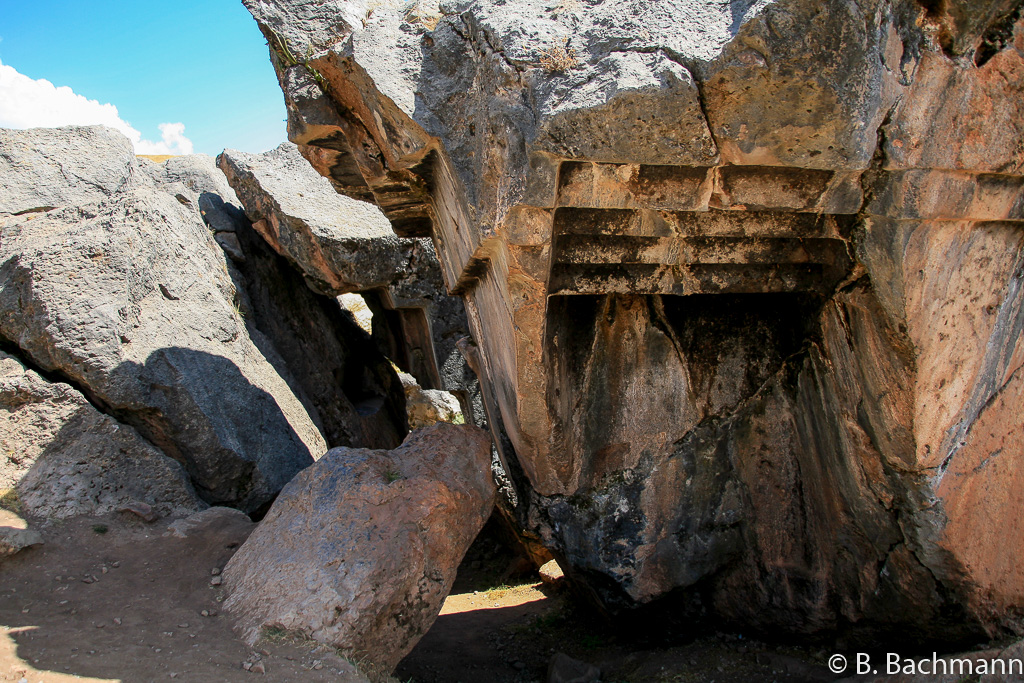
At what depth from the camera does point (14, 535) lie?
11.9ft

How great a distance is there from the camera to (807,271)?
11.5ft

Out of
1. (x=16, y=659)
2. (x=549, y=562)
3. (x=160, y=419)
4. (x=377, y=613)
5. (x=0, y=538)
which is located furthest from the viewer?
(x=549, y=562)

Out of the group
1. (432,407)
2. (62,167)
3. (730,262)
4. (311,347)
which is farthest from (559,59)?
(311,347)

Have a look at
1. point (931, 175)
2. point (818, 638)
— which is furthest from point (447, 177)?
point (818, 638)

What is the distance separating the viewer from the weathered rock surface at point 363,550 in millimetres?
3268

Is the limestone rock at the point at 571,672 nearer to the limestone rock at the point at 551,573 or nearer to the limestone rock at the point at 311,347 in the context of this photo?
the limestone rock at the point at 551,573

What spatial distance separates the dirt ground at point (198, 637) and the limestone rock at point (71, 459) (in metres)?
0.20

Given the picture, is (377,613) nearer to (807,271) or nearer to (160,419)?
(160,419)

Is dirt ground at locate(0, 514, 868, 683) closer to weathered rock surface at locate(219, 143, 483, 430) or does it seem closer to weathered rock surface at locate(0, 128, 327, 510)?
weathered rock surface at locate(0, 128, 327, 510)

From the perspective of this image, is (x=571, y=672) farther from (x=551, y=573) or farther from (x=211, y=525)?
(x=211, y=525)

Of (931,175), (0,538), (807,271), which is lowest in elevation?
(0,538)

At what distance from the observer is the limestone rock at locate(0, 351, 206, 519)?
4023 millimetres

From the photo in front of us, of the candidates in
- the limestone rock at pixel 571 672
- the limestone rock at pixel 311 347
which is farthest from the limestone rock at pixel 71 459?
the limestone rock at pixel 571 672

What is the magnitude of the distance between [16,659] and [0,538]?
3.23ft
